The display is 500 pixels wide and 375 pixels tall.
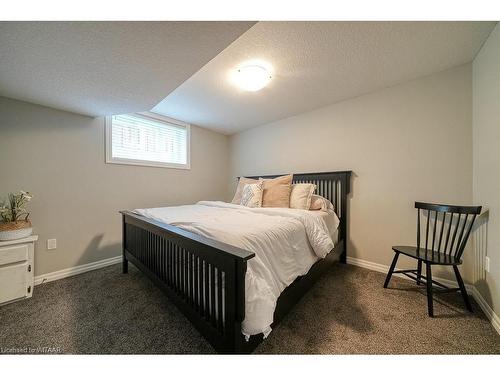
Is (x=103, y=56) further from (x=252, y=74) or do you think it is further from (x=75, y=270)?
(x=75, y=270)

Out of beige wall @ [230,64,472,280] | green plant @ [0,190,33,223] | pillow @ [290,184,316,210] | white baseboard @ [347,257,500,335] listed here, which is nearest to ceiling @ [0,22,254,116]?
green plant @ [0,190,33,223]

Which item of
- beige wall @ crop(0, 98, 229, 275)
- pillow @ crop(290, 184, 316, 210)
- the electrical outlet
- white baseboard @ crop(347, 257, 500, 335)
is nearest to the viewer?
white baseboard @ crop(347, 257, 500, 335)

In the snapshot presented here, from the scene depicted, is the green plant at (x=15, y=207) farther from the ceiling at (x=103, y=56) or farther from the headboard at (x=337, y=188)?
the headboard at (x=337, y=188)

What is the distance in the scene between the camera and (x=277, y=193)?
239cm

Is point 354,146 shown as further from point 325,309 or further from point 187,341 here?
point 187,341

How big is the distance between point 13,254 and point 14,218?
0.34 metres

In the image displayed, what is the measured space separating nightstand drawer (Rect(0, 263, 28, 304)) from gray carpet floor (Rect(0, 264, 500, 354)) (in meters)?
0.09

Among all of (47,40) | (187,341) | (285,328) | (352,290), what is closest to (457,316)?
(352,290)

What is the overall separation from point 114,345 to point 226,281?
3.10ft

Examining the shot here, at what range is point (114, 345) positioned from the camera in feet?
3.88

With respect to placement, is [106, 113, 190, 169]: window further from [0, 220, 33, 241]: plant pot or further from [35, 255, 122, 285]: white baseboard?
[35, 255, 122, 285]: white baseboard

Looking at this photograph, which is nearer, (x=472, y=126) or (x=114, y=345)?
(x=114, y=345)

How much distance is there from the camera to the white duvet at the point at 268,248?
945 mm

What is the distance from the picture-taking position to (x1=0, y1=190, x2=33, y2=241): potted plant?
65.4 inches
